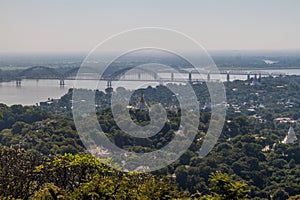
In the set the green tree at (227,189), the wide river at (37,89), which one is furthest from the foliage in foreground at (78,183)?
the wide river at (37,89)

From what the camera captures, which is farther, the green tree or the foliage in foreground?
the foliage in foreground

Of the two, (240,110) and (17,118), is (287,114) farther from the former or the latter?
(17,118)

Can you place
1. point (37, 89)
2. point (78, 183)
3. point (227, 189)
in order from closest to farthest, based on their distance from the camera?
point (227, 189), point (78, 183), point (37, 89)

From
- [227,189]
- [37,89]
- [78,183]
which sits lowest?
[37,89]

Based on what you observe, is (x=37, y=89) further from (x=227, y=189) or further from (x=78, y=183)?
(x=227, y=189)

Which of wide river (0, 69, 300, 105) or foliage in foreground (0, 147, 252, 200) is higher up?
foliage in foreground (0, 147, 252, 200)

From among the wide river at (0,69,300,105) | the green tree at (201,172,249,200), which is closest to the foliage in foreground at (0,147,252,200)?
the green tree at (201,172,249,200)

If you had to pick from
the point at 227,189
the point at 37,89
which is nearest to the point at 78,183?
the point at 227,189

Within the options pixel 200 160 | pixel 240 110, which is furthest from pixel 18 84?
pixel 200 160

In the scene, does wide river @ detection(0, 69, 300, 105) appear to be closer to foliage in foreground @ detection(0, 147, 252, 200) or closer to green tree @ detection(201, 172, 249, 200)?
foliage in foreground @ detection(0, 147, 252, 200)
